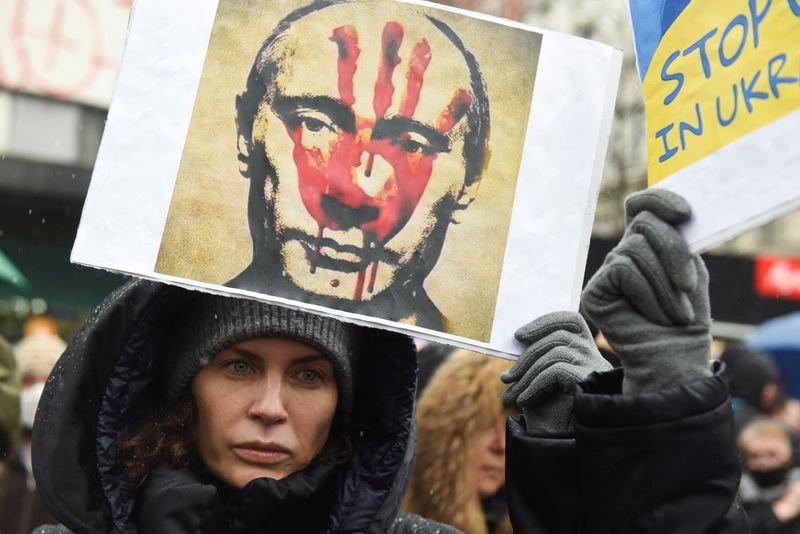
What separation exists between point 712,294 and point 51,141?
7.11 meters

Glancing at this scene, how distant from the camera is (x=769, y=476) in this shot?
A: 4496 mm

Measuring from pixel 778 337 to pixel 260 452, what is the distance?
5221mm

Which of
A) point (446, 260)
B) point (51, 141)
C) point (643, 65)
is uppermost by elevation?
point (51, 141)

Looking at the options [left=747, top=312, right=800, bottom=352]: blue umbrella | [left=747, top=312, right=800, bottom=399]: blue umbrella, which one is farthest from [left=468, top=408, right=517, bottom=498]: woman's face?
[left=747, top=312, right=800, bottom=352]: blue umbrella

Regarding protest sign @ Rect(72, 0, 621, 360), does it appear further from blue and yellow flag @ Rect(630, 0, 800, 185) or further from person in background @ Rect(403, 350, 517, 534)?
person in background @ Rect(403, 350, 517, 534)

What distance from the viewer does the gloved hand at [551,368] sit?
1938 millimetres

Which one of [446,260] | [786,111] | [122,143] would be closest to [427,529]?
[446,260]

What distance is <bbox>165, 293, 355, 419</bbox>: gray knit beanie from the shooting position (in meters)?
2.25

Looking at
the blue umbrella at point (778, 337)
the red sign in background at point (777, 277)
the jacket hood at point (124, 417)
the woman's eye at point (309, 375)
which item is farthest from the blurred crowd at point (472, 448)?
the red sign in background at point (777, 277)

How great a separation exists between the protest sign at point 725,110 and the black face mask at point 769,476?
9.98 feet

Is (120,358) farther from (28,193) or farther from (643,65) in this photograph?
(28,193)

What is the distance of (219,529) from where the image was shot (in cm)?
223

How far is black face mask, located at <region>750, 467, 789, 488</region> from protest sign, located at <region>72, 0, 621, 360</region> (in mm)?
2864

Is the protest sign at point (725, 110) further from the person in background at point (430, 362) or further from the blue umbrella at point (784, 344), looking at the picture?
the blue umbrella at point (784, 344)
